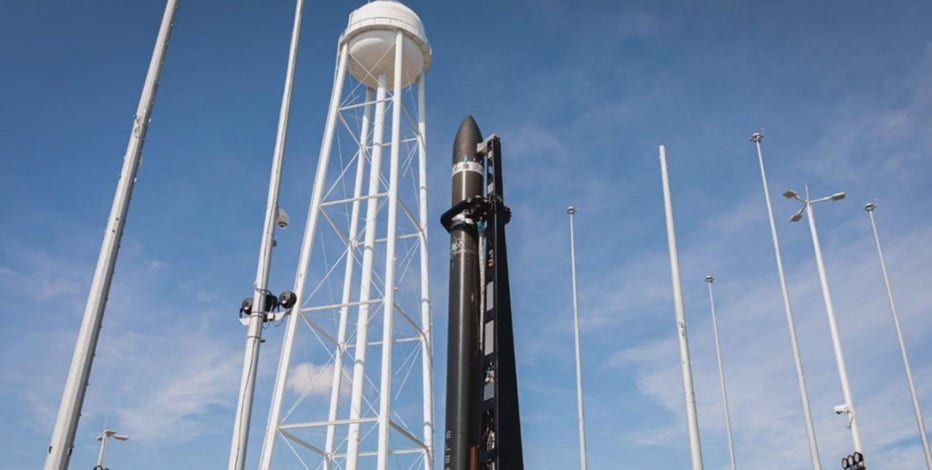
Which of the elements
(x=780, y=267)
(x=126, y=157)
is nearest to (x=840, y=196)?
(x=780, y=267)

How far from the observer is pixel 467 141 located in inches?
1024

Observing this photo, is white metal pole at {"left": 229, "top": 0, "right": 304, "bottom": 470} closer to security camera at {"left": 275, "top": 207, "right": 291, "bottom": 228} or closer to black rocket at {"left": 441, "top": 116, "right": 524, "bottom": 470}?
security camera at {"left": 275, "top": 207, "right": 291, "bottom": 228}

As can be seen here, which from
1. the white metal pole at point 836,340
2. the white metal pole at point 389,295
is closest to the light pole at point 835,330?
the white metal pole at point 836,340

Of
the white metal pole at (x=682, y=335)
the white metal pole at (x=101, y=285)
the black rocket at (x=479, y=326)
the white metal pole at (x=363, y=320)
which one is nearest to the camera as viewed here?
the white metal pole at (x=101, y=285)

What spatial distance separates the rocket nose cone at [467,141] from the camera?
25.7 metres

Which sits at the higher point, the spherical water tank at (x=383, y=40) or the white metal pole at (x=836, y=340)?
the spherical water tank at (x=383, y=40)

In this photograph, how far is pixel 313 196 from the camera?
2488cm

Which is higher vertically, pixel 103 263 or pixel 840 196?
pixel 840 196

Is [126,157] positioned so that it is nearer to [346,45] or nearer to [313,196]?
[313,196]

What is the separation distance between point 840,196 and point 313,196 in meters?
15.7

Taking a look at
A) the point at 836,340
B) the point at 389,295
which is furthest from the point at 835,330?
the point at 389,295

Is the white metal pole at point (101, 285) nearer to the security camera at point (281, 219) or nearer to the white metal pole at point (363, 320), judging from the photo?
the security camera at point (281, 219)

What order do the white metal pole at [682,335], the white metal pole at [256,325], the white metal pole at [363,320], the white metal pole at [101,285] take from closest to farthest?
the white metal pole at [101,285], the white metal pole at [256,325], the white metal pole at [682,335], the white metal pole at [363,320]

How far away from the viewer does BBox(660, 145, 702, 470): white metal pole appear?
16359 mm
